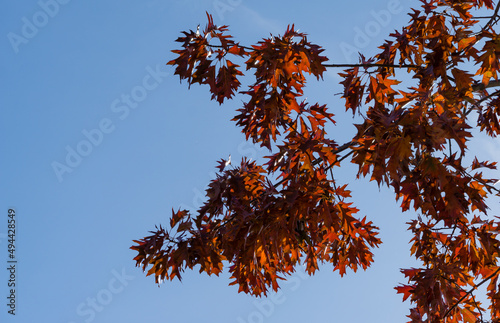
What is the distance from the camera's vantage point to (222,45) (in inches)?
155

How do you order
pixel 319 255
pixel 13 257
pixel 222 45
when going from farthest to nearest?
pixel 13 257 → pixel 319 255 → pixel 222 45

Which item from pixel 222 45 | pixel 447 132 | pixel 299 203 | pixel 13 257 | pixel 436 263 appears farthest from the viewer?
pixel 13 257

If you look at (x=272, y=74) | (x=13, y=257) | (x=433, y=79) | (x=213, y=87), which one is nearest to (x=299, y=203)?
(x=272, y=74)

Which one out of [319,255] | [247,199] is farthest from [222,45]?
[319,255]

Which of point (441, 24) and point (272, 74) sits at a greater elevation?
point (441, 24)

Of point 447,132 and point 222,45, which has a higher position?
point 222,45

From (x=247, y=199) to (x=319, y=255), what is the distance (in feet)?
2.93

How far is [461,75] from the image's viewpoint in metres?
3.91

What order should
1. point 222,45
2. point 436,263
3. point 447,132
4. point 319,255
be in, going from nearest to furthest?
point 447,132 → point 436,263 → point 222,45 → point 319,255

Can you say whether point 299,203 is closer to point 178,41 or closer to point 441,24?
point 178,41

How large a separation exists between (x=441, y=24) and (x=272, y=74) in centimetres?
181

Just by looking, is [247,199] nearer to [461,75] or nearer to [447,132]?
[447,132]

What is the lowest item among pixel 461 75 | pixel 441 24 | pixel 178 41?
pixel 178 41

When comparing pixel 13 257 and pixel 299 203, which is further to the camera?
pixel 13 257
